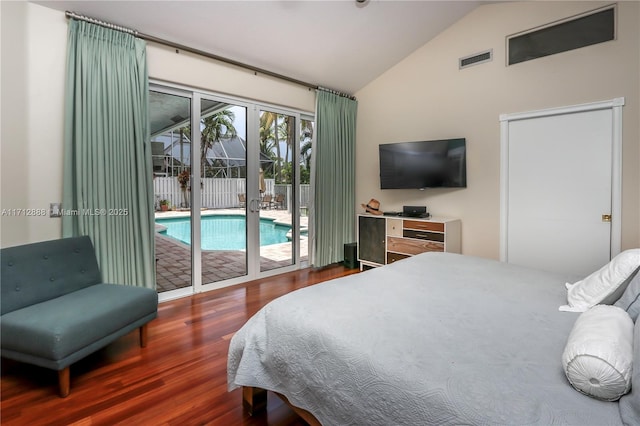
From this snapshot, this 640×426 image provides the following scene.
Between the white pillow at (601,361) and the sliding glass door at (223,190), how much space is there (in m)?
3.29

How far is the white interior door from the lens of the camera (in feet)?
9.89

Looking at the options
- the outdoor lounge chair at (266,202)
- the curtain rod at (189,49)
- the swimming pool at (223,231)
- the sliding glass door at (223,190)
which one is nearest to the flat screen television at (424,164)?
the sliding glass door at (223,190)

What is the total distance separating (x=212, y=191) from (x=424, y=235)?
2530 mm

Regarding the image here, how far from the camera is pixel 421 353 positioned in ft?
3.68

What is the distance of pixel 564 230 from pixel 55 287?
174 inches

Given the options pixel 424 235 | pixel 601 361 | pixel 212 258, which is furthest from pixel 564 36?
pixel 212 258

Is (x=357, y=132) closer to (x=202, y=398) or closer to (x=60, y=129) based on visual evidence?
(x=60, y=129)

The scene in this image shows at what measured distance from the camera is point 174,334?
8.43 feet

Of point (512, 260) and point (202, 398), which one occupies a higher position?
point (512, 260)

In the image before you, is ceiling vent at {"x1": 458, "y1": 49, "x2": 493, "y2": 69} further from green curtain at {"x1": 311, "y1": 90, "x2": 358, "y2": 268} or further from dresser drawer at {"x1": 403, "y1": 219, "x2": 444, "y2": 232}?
dresser drawer at {"x1": 403, "y1": 219, "x2": 444, "y2": 232}

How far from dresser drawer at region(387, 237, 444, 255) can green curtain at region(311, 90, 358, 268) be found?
0.88 m

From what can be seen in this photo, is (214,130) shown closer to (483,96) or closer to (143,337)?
(143,337)

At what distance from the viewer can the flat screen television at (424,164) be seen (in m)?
3.83

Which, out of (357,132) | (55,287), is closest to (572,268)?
(357,132)
